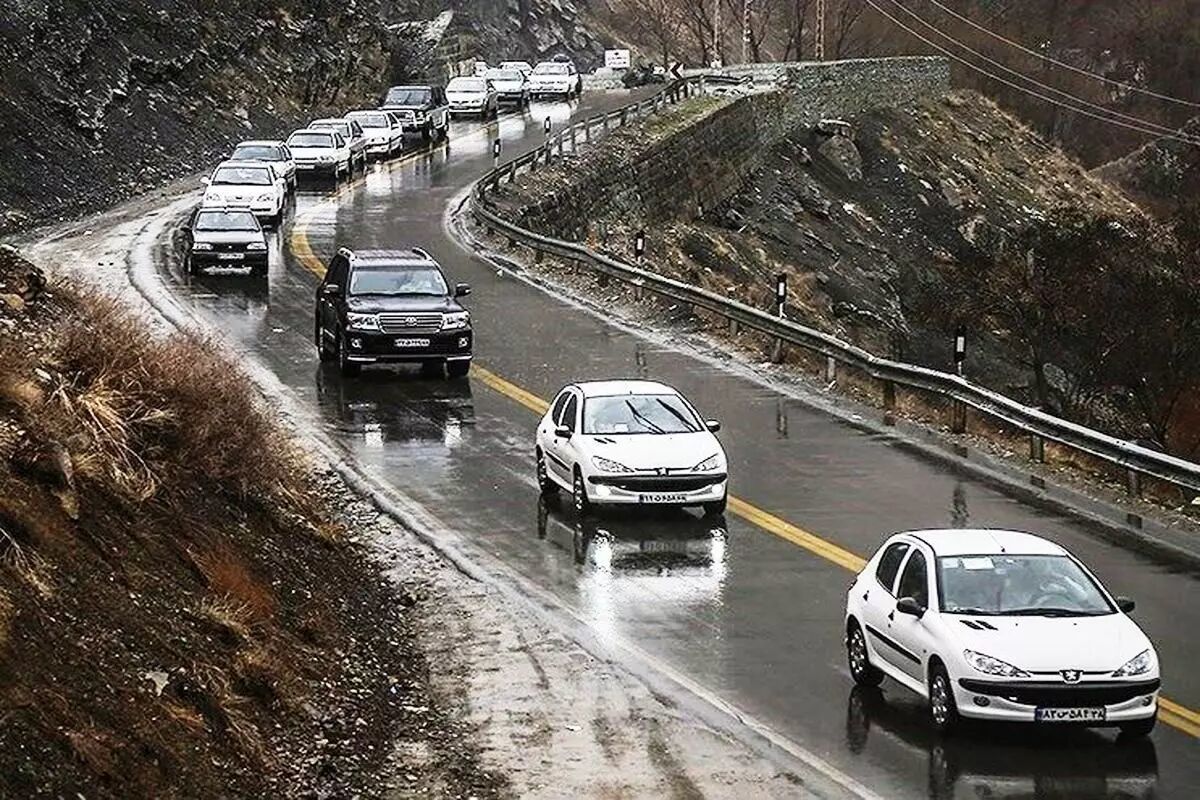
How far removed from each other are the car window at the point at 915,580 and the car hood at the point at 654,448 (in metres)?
6.65

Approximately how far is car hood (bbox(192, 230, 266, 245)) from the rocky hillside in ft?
28.4

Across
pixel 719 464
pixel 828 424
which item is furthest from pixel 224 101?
pixel 719 464

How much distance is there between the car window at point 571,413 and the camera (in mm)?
22562

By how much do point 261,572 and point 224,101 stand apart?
57185 millimetres

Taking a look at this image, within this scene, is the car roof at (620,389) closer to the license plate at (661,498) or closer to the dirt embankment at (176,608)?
the license plate at (661,498)

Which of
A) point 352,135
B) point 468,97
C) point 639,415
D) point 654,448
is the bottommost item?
point 468,97

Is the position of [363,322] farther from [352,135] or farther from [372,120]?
[372,120]

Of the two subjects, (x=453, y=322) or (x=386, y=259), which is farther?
(x=386, y=259)

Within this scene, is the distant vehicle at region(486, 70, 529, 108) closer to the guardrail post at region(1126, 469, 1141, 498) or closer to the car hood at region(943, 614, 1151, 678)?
the guardrail post at region(1126, 469, 1141, 498)

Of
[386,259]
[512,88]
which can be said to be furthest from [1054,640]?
[512,88]

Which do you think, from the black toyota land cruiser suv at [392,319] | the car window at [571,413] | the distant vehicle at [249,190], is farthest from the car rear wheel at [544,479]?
the distant vehicle at [249,190]

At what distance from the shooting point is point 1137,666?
1345 centimetres

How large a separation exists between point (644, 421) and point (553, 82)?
74.9m

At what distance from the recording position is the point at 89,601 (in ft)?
41.2
